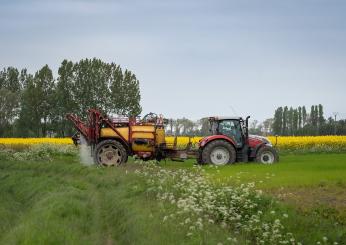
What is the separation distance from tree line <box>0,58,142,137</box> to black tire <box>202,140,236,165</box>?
46.9 m

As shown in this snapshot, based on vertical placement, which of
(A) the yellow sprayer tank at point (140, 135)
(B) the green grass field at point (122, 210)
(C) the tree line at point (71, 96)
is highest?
(C) the tree line at point (71, 96)

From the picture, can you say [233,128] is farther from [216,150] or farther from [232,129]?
[216,150]

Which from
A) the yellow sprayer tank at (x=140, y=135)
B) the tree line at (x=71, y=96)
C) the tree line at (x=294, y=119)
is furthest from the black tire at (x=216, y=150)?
the tree line at (x=294, y=119)

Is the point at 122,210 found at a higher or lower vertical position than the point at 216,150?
lower

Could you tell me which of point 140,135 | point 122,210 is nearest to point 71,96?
point 140,135

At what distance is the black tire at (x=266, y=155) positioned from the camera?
25781mm

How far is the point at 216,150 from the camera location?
25.4m

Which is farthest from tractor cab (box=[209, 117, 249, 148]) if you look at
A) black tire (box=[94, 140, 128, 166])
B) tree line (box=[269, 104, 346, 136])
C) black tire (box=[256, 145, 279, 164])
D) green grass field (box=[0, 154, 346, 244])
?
tree line (box=[269, 104, 346, 136])

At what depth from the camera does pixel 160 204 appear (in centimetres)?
1145

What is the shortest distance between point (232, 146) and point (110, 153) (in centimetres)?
590

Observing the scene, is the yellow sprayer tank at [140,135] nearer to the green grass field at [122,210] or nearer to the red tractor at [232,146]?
the red tractor at [232,146]

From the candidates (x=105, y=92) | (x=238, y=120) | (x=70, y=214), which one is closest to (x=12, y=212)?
(x=70, y=214)

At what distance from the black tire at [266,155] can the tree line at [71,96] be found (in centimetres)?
4675

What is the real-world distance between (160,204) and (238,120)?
1514 centimetres
